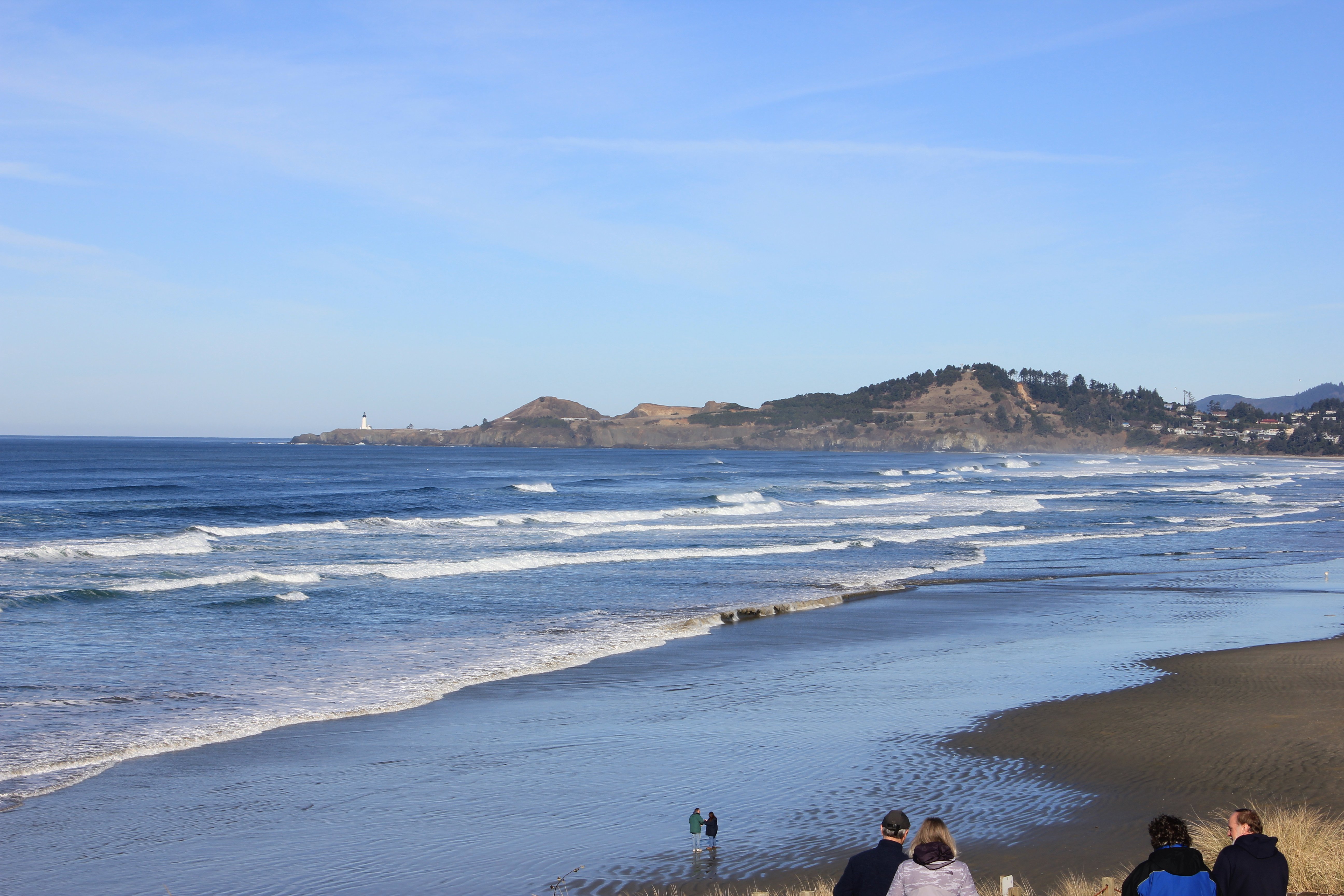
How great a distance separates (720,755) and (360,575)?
17085 millimetres

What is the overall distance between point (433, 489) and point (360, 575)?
3720cm

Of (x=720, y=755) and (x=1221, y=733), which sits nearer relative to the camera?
(x=720, y=755)

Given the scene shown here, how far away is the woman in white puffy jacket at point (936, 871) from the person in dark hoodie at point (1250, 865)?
47.8 inches

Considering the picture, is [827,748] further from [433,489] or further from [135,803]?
[433,489]

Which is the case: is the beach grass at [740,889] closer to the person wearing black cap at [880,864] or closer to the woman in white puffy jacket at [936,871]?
the person wearing black cap at [880,864]

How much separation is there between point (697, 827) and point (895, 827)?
2654 mm

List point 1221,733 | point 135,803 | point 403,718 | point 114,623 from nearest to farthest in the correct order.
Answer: point 135,803, point 1221,733, point 403,718, point 114,623

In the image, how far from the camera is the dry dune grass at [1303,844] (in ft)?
A: 20.3

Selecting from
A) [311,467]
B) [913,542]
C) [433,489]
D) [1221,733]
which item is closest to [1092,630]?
[1221,733]

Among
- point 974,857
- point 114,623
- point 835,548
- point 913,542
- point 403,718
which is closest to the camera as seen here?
point 974,857

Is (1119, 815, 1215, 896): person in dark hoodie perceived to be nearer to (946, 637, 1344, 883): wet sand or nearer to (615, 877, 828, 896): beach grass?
(615, 877, 828, 896): beach grass

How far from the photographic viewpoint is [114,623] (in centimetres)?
1827

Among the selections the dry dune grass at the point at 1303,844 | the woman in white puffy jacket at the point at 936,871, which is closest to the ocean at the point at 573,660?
the dry dune grass at the point at 1303,844

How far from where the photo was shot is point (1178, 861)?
15.0 feet
